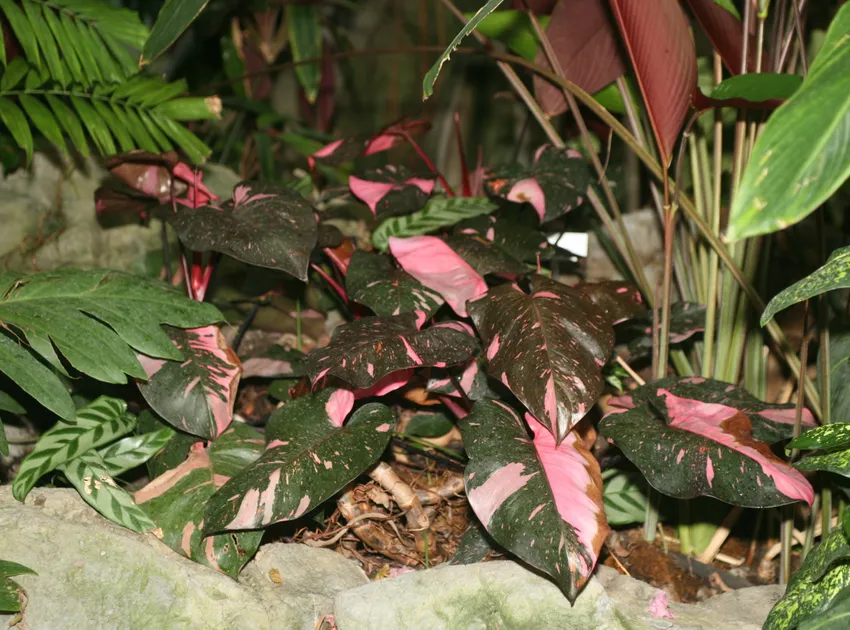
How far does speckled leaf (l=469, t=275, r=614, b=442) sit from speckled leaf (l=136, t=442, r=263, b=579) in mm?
504

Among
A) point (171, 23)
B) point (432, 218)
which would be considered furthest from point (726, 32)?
point (171, 23)

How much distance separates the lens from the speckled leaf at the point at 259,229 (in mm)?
1420

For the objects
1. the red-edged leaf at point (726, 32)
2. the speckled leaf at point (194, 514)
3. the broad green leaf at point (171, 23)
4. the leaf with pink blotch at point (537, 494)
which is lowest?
the speckled leaf at point (194, 514)

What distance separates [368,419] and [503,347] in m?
0.30

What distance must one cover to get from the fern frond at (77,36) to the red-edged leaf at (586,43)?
39.7 inches

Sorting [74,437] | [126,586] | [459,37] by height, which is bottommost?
[126,586]

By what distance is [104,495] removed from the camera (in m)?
1.31

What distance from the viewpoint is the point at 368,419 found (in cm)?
137

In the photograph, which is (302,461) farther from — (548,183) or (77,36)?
(77,36)

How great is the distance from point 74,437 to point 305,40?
6.56 feet

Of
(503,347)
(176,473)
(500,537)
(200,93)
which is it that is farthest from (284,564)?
(200,93)

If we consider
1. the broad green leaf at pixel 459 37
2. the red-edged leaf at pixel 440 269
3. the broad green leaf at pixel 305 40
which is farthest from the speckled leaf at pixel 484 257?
the broad green leaf at pixel 305 40

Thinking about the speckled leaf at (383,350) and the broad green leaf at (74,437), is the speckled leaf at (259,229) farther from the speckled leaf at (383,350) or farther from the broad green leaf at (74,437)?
the broad green leaf at (74,437)

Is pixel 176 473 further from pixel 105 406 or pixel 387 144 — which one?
pixel 387 144
